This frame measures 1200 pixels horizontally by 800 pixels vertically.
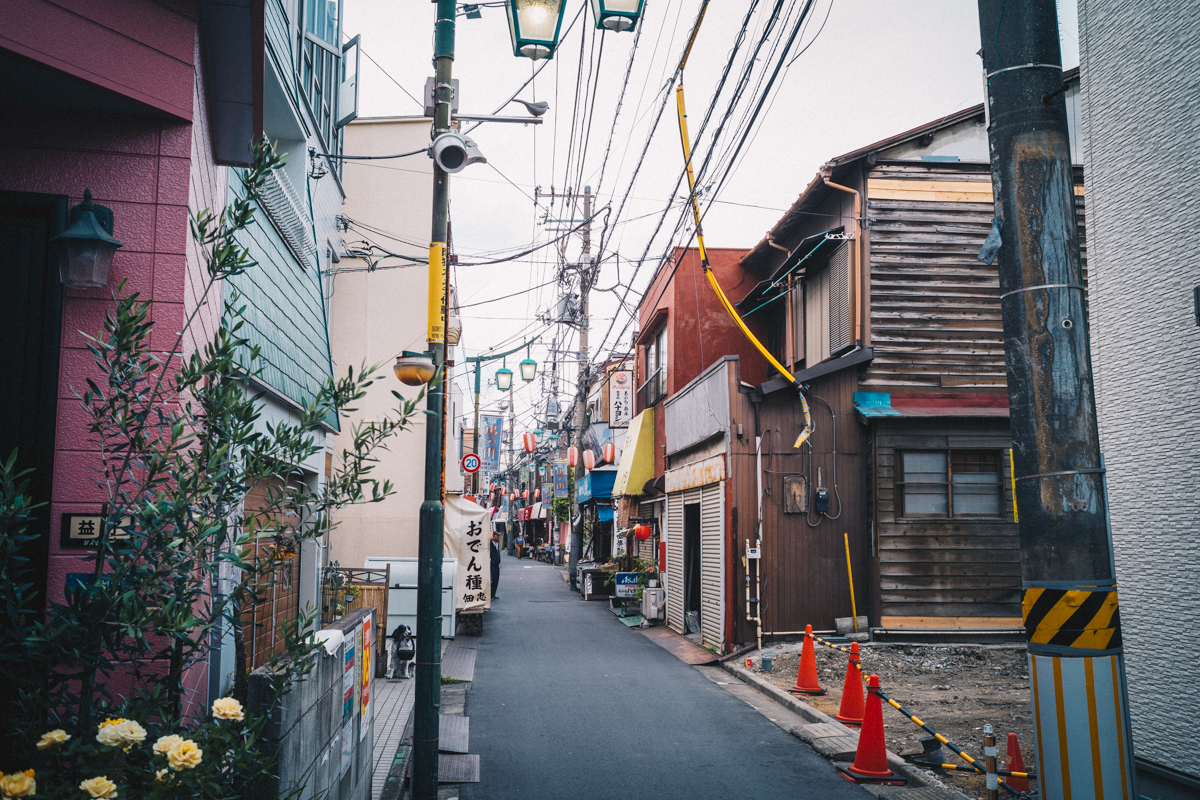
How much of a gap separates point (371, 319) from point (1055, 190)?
1738 centimetres

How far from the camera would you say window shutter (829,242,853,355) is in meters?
15.8

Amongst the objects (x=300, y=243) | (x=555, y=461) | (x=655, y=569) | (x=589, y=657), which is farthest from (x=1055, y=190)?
(x=555, y=461)

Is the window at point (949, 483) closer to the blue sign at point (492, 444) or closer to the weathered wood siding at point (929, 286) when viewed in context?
the weathered wood siding at point (929, 286)

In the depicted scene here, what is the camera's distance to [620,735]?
9.73 metres

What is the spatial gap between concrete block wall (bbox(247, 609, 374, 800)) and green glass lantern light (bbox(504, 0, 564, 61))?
517 centimetres

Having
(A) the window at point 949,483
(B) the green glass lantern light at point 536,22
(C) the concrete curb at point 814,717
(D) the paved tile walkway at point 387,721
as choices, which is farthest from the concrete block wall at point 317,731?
(A) the window at point 949,483

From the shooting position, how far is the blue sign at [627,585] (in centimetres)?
2372

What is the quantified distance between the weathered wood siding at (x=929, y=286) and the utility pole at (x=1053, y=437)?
35.5ft

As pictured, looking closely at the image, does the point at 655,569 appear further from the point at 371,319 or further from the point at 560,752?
the point at 560,752

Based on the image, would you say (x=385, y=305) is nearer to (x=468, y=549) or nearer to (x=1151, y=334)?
(x=468, y=549)

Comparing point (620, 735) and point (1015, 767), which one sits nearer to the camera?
point (1015, 767)

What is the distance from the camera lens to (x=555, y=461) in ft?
193

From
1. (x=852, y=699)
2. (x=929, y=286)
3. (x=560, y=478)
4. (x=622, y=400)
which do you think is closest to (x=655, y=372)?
(x=622, y=400)

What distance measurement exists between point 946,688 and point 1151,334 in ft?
21.5
